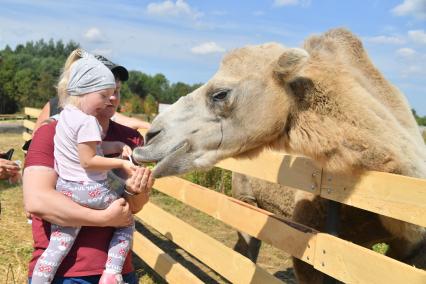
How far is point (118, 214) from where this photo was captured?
2820 mm

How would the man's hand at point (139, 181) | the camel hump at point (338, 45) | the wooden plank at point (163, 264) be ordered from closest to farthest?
the man's hand at point (139, 181)
the camel hump at point (338, 45)
the wooden plank at point (163, 264)

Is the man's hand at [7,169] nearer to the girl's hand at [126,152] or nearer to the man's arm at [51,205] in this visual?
the man's arm at [51,205]

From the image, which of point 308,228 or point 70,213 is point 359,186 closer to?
point 308,228

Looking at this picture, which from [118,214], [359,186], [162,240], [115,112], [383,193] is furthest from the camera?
[162,240]

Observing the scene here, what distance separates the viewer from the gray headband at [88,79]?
270cm

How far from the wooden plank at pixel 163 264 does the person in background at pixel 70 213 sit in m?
1.78

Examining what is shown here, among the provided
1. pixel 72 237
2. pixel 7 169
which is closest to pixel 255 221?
pixel 72 237

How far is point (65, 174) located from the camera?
274 cm

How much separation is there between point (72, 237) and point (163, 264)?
2.51 m

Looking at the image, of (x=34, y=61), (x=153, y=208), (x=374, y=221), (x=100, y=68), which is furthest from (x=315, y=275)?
(x=34, y=61)

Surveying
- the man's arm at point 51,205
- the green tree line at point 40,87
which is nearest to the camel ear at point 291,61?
the man's arm at point 51,205

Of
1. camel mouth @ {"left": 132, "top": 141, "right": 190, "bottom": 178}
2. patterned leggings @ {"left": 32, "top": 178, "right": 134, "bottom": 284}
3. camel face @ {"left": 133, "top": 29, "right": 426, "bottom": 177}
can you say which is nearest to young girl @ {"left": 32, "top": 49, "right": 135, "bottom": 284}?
patterned leggings @ {"left": 32, "top": 178, "right": 134, "bottom": 284}

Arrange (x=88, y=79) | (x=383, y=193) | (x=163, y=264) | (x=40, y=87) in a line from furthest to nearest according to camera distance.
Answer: (x=40, y=87) < (x=163, y=264) < (x=88, y=79) < (x=383, y=193)

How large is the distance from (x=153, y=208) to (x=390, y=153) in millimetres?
3727
